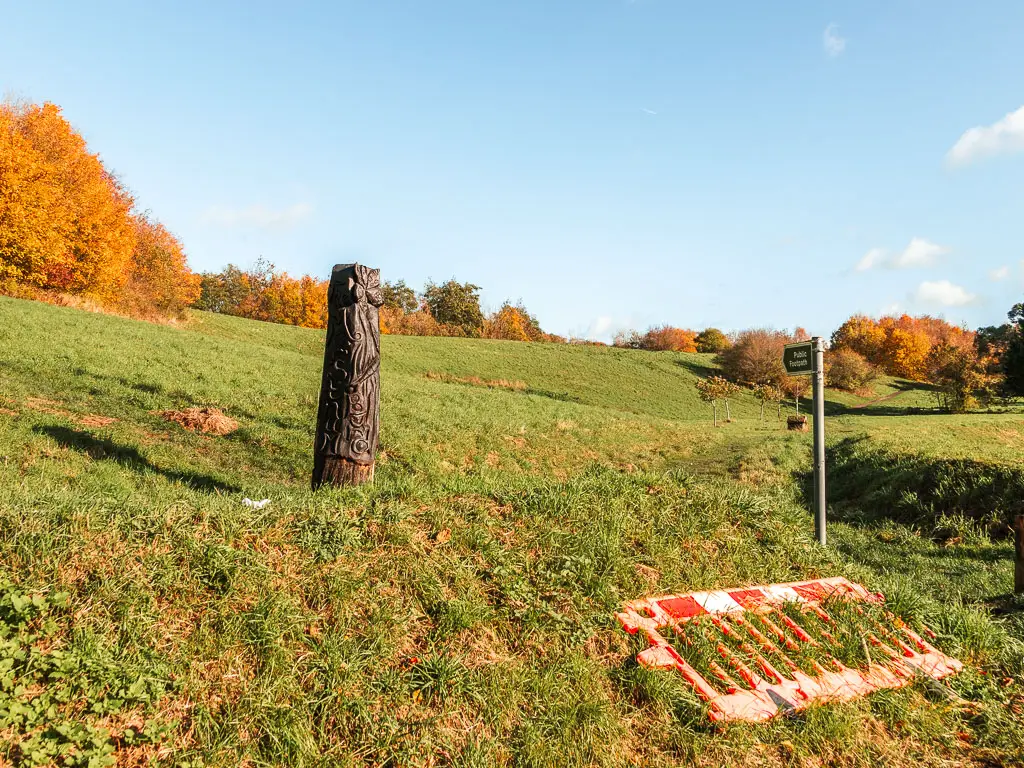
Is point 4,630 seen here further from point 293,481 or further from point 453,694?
point 293,481

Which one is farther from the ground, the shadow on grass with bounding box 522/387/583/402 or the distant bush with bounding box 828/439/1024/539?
the shadow on grass with bounding box 522/387/583/402

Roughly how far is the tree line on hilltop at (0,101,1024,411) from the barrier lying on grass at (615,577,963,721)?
31.0 m

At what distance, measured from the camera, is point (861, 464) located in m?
15.2

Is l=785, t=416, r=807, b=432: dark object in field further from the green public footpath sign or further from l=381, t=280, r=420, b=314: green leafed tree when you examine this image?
l=381, t=280, r=420, b=314: green leafed tree

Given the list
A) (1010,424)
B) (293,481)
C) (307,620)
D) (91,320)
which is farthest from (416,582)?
(1010,424)

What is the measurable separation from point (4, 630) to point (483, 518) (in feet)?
10.8

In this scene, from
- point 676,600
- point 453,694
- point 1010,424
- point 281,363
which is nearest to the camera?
point 453,694

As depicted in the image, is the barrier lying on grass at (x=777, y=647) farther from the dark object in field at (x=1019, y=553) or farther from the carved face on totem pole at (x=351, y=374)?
the carved face on totem pole at (x=351, y=374)

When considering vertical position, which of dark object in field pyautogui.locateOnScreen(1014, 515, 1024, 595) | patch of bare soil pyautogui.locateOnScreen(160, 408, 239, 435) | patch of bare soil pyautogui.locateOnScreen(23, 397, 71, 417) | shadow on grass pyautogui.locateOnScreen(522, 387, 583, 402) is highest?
patch of bare soil pyautogui.locateOnScreen(23, 397, 71, 417)

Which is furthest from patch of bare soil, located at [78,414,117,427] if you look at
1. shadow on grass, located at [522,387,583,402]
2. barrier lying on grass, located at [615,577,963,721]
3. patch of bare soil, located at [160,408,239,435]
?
shadow on grass, located at [522,387,583,402]

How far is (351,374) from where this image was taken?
709 centimetres

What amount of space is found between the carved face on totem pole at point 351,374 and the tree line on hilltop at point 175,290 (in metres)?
28.7

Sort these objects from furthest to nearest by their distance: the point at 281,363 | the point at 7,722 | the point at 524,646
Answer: the point at 281,363 → the point at 524,646 → the point at 7,722

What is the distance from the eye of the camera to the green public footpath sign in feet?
24.7
